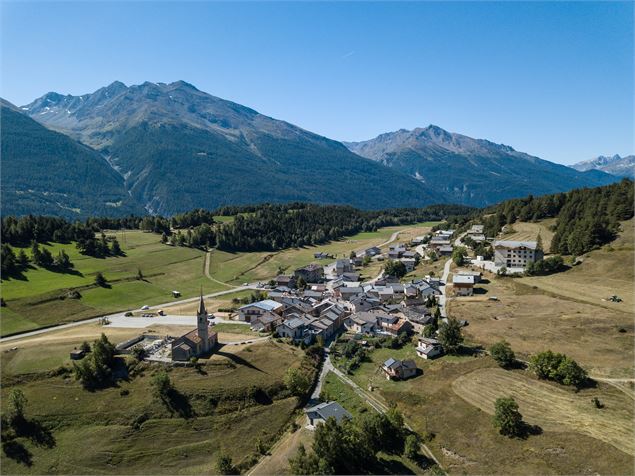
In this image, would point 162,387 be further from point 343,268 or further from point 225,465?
point 343,268

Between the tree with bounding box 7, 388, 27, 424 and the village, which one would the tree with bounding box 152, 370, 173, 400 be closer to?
the village

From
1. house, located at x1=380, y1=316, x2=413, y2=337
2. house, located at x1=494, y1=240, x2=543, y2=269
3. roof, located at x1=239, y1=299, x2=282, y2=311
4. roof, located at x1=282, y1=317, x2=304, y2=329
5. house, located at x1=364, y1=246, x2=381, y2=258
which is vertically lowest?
roof, located at x1=239, y1=299, x2=282, y2=311

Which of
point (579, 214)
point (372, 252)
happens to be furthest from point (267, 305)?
point (579, 214)

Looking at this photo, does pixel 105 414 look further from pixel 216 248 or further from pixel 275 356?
pixel 216 248

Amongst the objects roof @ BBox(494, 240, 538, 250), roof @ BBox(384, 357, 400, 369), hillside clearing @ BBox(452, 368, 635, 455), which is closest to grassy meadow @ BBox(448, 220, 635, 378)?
hillside clearing @ BBox(452, 368, 635, 455)

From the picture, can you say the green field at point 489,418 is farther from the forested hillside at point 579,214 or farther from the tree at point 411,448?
the forested hillside at point 579,214

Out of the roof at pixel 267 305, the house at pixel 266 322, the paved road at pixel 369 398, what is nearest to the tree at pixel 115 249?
the roof at pixel 267 305

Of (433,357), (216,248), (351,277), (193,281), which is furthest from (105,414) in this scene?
(216,248)
